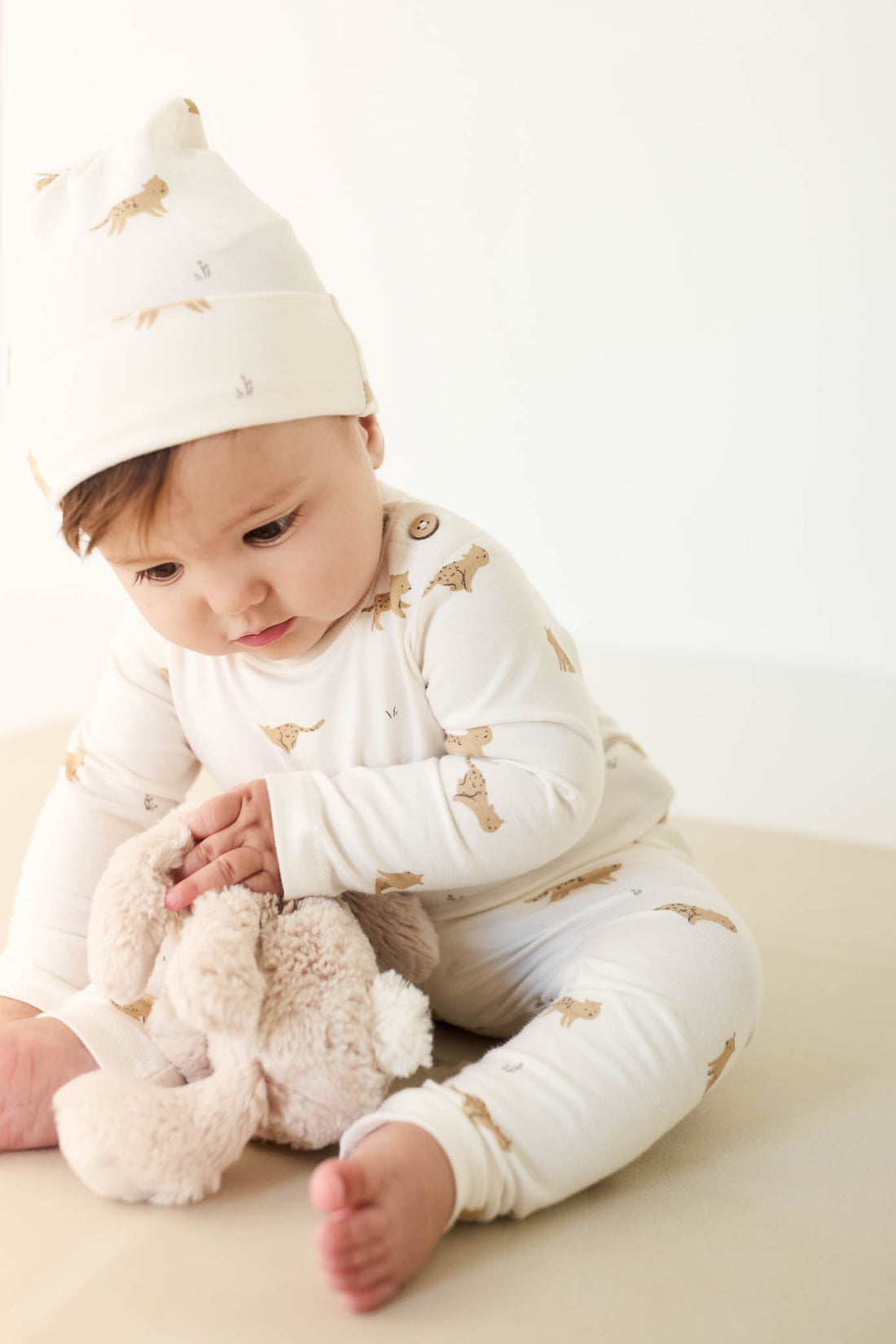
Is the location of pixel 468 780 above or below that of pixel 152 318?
below

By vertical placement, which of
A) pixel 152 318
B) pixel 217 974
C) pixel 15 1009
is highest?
pixel 152 318

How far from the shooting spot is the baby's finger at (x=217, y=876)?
0.71 metres

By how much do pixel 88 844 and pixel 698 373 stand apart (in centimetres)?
179

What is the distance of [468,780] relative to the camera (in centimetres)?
75

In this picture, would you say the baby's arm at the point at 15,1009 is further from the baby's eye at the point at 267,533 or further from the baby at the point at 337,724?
the baby's eye at the point at 267,533

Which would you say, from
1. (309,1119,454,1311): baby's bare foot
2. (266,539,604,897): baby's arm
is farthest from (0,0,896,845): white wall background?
(309,1119,454,1311): baby's bare foot

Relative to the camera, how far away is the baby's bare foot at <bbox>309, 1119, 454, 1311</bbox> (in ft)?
1.81

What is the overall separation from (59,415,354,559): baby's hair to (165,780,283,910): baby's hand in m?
0.15

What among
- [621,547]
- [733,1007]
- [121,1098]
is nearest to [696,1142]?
[733,1007]

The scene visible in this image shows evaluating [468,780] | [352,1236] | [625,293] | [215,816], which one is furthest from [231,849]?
[625,293]

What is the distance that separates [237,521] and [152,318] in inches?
4.5

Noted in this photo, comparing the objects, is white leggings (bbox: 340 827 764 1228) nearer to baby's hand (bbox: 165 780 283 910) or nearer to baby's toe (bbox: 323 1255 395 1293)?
baby's toe (bbox: 323 1255 395 1293)

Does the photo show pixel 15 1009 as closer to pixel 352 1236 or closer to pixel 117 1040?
pixel 117 1040

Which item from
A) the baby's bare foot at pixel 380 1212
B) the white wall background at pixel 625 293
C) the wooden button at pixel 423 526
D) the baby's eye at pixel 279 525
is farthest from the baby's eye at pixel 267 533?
the white wall background at pixel 625 293
